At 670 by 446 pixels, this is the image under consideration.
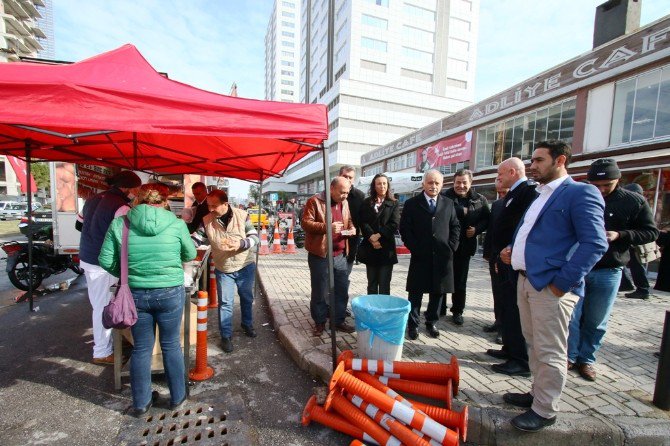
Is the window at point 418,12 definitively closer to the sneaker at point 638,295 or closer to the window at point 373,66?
the window at point 373,66

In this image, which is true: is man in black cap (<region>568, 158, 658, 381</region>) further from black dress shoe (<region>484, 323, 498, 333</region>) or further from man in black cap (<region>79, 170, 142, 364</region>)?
man in black cap (<region>79, 170, 142, 364</region>)

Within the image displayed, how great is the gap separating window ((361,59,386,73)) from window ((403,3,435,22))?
9187mm

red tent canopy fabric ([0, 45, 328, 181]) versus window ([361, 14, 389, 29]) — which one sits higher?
window ([361, 14, 389, 29])

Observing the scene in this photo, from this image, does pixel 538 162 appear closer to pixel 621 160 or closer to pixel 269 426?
pixel 269 426

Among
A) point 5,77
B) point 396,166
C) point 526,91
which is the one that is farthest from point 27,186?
point 396,166

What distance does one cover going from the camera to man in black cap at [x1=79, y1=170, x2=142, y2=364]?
334cm

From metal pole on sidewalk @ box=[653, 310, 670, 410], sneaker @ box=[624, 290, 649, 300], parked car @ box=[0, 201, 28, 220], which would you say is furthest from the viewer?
parked car @ box=[0, 201, 28, 220]

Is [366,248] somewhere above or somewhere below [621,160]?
below

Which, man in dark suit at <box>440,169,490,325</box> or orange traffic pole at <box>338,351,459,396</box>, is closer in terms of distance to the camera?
orange traffic pole at <box>338,351,459,396</box>

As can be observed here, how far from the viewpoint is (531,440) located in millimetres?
2326

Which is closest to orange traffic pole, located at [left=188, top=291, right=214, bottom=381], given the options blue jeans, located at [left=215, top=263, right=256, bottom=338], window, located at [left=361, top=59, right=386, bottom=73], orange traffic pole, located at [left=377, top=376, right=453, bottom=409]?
blue jeans, located at [left=215, top=263, right=256, bottom=338]

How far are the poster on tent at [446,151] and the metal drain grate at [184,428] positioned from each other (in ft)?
58.4

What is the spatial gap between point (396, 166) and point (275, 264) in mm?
22405

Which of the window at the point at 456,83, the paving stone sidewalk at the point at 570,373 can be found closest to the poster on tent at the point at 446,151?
the paving stone sidewalk at the point at 570,373
